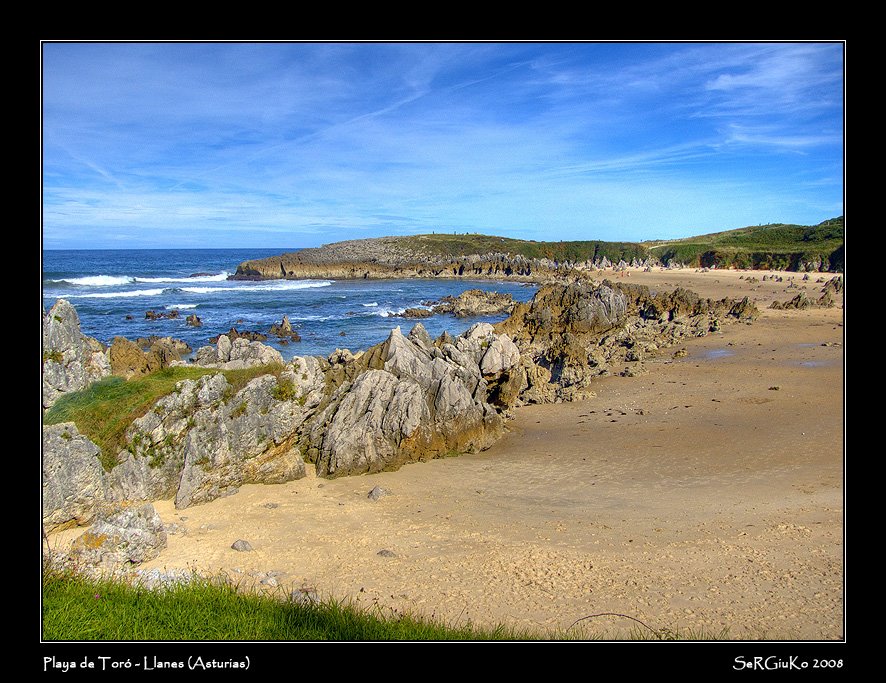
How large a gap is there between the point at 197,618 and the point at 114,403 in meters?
7.42

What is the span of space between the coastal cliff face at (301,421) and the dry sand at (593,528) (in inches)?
20.2

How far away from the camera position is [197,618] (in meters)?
5.38

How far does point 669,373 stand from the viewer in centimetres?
2286

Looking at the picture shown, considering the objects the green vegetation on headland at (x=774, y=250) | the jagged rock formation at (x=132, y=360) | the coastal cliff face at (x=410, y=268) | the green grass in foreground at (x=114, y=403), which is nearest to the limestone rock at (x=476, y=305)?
the coastal cliff face at (x=410, y=268)

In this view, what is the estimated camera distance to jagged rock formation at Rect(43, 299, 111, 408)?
37.6 ft

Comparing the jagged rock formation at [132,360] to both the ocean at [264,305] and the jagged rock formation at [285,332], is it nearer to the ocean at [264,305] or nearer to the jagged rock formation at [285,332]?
the ocean at [264,305]

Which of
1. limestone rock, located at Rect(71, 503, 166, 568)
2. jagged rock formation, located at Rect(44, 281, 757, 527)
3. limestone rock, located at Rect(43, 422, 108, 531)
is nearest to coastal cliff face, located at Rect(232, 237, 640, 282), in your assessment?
jagged rock formation, located at Rect(44, 281, 757, 527)

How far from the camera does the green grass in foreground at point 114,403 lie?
10548mm

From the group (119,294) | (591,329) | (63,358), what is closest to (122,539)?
(63,358)

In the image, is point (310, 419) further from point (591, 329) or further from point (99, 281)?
point (99, 281)

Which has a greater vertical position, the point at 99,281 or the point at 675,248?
the point at 675,248

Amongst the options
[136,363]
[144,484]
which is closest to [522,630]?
[144,484]

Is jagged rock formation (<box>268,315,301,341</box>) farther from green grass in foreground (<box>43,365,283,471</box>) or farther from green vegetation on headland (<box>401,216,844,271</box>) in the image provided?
green vegetation on headland (<box>401,216,844,271</box>)

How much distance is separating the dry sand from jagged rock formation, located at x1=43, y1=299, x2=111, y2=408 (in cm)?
330
